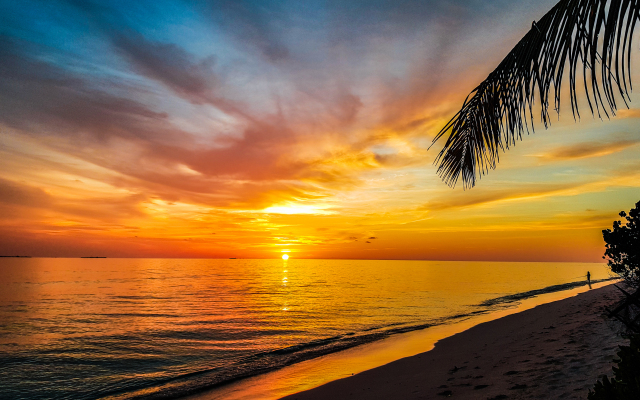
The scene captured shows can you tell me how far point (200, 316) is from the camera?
90.4ft

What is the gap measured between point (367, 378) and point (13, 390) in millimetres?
12649

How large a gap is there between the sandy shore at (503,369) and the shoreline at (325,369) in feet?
2.37

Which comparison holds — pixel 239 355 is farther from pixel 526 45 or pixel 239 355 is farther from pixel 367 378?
pixel 526 45

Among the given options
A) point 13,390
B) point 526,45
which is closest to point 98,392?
point 13,390

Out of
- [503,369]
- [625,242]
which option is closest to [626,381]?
[503,369]

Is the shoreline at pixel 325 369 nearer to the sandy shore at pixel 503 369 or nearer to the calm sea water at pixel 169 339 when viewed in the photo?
the sandy shore at pixel 503 369

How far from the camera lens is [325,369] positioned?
13281 mm

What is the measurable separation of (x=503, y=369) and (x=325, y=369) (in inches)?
250

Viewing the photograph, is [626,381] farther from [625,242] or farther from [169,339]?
[169,339]

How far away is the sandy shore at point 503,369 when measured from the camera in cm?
773

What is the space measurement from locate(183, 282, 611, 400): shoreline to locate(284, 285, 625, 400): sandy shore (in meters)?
0.72

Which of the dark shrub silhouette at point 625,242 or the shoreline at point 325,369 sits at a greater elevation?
the dark shrub silhouette at point 625,242

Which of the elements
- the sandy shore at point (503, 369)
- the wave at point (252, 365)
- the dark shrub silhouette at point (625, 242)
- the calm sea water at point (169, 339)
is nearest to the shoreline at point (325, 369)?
the wave at point (252, 365)

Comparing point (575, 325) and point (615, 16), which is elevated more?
point (615, 16)
